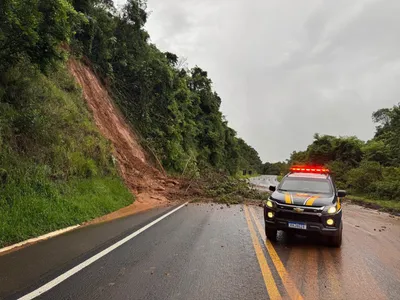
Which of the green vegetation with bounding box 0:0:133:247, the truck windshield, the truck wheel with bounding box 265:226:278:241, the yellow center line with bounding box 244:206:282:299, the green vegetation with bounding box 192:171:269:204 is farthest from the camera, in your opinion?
the green vegetation with bounding box 192:171:269:204

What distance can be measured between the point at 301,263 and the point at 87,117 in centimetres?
1456

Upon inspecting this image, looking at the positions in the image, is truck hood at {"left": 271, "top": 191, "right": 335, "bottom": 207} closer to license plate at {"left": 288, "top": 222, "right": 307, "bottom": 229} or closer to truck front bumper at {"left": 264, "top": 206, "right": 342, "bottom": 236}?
truck front bumper at {"left": 264, "top": 206, "right": 342, "bottom": 236}

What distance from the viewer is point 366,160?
3086 centimetres

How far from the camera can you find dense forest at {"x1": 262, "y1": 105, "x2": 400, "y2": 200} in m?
21.8

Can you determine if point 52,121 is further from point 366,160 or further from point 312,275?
point 366,160

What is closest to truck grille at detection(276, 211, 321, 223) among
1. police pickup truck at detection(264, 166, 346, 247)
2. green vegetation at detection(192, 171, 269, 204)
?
police pickup truck at detection(264, 166, 346, 247)

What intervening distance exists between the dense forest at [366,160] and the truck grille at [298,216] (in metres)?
15.0

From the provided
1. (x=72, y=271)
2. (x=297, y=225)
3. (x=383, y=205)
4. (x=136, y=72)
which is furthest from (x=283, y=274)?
(x=136, y=72)

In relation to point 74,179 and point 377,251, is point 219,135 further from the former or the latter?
point 377,251

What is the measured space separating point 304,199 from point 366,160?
1057 inches

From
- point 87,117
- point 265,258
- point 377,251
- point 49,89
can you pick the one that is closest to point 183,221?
point 265,258

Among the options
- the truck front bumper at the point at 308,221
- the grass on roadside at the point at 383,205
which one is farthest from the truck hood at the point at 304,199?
the grass on roadside at the point at 383,205

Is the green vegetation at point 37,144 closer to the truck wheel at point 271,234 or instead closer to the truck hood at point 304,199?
the truck wheel at point 271,234

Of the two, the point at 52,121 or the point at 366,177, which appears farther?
the point at 366,177
